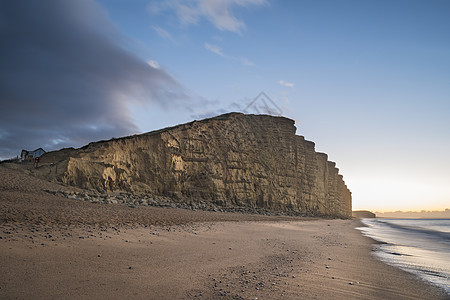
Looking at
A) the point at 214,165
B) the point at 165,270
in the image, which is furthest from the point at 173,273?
the point at 214,165

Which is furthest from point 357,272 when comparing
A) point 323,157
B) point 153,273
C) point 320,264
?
point 323,157

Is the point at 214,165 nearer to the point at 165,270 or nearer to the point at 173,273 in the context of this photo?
the point at 165,270

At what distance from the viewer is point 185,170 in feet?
81.9

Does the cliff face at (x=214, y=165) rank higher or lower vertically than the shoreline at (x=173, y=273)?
higher

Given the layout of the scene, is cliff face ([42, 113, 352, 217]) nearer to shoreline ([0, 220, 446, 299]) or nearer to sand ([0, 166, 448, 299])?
sand ([0, 166, 448, 299])

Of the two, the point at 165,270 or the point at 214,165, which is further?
the point at 214,165

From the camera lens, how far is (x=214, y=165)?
27.2 m

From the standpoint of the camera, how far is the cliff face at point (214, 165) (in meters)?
19.6

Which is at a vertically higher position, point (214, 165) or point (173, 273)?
point (214, 165)

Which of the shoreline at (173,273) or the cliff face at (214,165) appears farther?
the cliff face at (214,165)

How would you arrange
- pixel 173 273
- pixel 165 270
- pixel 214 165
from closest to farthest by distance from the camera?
pixel 173 273, pixel 165 270, pixel 214 165

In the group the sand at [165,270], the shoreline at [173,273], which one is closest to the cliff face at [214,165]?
the sand at [165,270]

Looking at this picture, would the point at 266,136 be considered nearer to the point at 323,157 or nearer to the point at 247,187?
the point at 247,187

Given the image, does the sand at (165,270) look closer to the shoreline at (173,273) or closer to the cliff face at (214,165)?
the shoreline at (173,273)
